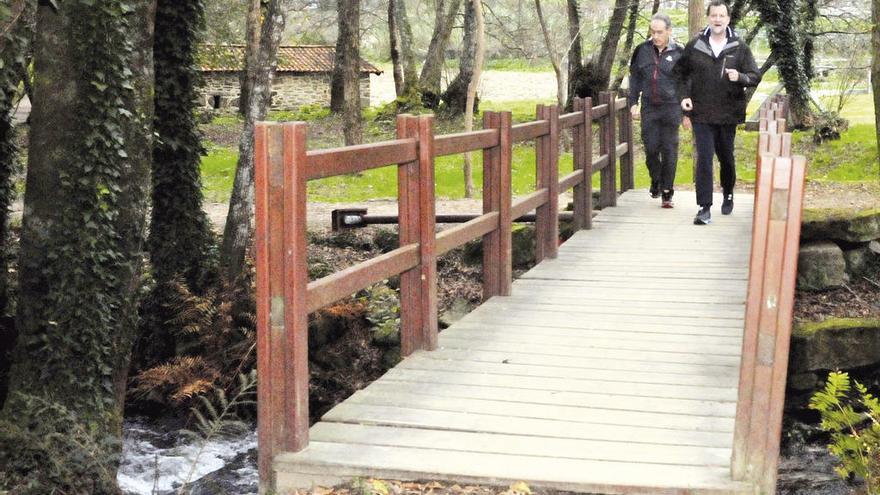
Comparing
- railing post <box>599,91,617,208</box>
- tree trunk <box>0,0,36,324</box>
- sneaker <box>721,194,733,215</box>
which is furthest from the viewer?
railing post <box>599,91,617,208</box>

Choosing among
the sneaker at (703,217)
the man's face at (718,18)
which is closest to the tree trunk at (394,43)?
the sneaker at (703,217)

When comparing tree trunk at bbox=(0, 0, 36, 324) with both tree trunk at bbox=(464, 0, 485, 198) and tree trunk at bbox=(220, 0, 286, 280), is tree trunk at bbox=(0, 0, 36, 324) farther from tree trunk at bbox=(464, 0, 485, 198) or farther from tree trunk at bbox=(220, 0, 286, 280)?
tree trunk at bbox=(464, 0, 485, 198)

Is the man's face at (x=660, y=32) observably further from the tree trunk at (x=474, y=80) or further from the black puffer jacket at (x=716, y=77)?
the tree trunk at (x=474, y=80)

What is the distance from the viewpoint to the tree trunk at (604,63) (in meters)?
30.2

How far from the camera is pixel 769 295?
4.54 m

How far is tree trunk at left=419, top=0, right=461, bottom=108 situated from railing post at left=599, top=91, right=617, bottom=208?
2135cm

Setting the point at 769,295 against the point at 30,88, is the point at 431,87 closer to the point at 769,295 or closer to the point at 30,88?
the point at 30,88

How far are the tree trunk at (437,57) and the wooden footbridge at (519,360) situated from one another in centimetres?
2609

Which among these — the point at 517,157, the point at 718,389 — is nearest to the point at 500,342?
the point at 718,389

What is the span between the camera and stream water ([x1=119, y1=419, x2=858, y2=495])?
9.18m

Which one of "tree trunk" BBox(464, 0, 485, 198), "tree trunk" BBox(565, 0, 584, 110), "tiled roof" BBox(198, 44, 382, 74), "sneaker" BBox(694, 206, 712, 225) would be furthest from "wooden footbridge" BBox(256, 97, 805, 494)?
"tiled roof" BBox(198, 44, 382, 74)

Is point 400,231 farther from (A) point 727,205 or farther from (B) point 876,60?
(B) point 876,60

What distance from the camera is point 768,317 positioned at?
4.55 metres

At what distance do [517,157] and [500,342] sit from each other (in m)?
21.6
